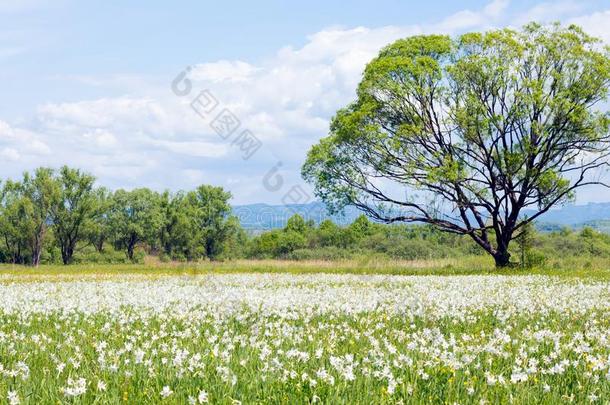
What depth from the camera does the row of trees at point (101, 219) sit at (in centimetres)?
7981

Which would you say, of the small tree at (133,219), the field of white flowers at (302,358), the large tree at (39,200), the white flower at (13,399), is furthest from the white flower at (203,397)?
the small tree at (133,219)

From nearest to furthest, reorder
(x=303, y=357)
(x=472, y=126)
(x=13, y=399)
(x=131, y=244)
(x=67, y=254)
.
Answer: (x=13, y=399) → (x=303, y=357) → (x=472, y=126) → (x=67, y=254) → (x=131, y=244)

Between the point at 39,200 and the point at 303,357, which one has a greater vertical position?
the point at 39,200

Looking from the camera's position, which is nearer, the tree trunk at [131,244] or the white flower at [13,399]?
the white flower at [13,399]

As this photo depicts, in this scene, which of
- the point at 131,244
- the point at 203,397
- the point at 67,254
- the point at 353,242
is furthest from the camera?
the point at 131,244

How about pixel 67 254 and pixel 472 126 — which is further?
pixel 67 254

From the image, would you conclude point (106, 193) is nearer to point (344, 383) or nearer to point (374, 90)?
point (374, 90)

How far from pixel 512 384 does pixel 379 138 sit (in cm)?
3132

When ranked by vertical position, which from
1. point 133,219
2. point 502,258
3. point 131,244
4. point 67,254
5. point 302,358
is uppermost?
point 133,219

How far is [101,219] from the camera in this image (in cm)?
9000

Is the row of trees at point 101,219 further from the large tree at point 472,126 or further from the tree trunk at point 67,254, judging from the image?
the large tree at point 472,126

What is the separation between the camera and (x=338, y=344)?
7.93 meters

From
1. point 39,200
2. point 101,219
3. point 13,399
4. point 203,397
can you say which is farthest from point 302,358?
point 101,219

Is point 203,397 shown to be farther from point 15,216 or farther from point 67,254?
point 67,254
